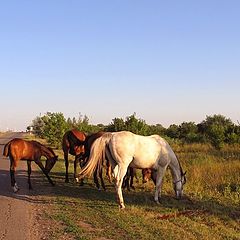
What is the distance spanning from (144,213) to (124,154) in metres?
1.76

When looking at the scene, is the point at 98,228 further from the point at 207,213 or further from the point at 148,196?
the point at 148,196

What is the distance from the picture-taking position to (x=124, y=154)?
1101 cm

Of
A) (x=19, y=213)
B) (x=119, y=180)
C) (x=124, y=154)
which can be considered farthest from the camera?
Result: (x=124, y=154)

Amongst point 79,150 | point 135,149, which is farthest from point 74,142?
point 135,149

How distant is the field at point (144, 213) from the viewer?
807 cm

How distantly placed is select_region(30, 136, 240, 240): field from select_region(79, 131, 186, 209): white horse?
800mm

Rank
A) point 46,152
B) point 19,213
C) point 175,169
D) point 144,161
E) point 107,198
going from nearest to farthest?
point 19,213
point 144,161
point 107,198
point 175,169
point 46,152

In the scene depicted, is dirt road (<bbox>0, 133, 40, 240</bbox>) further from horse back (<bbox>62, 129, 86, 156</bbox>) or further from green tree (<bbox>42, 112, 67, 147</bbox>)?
green tree (<bbox>42, 112, 67, 147</bbox>)

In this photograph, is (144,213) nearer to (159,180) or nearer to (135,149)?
(135,149)

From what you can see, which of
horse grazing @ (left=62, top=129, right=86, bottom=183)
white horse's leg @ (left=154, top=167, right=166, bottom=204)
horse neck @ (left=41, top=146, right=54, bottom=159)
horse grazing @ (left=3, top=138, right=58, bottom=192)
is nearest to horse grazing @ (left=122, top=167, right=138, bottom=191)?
white horse's leg @ (left=154, top=167, right=166, bottom=204)

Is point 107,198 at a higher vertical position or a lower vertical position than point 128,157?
lower

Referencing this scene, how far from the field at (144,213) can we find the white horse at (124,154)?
80cm

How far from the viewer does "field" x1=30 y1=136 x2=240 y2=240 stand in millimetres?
8070

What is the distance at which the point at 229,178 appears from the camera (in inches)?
646
